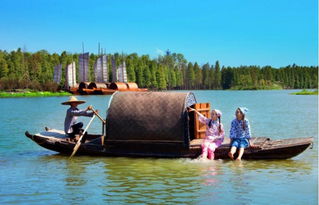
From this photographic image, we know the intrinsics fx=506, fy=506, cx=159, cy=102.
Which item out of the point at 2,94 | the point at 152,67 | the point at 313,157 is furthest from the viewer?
the point at 152,67

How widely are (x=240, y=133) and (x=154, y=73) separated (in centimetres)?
12787

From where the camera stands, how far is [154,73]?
5591 inches

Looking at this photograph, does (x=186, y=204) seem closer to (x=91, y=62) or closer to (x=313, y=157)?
(x=313, y=157)

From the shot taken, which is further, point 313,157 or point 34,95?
point 34,95

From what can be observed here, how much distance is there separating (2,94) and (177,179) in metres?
81.9

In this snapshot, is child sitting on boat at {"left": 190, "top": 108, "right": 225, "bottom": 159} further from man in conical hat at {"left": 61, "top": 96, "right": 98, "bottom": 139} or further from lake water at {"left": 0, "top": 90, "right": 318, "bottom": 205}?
man in conical hat at {"left": 61, "top": 96, "right": 98, "bottom": 139}

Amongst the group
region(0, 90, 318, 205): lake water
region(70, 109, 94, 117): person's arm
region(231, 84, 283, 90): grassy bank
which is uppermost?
region(231, 84, 283, 90): grassy bank

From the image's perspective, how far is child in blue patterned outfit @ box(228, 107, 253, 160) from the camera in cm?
1446

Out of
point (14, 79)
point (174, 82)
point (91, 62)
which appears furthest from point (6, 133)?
point (174, 82)

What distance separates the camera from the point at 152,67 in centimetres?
14500

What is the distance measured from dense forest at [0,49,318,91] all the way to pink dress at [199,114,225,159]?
8537cm

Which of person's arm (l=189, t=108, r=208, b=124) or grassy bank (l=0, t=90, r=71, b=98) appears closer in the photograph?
person's arm (l=189, t=108, r=208, b=124)

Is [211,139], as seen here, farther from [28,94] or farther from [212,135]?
[28,94]

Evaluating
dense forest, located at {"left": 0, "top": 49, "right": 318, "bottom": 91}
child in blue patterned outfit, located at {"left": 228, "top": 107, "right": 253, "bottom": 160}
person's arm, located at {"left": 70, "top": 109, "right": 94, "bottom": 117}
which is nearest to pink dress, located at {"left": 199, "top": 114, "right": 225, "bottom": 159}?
child in blue patterned outfit, located at {"left": 228, "top": 107, "right": 253, "bottom": 160}
